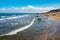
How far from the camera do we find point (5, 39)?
1644 centimetres

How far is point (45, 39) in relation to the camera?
53.0ft

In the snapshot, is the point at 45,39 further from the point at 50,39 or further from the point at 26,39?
the point at 26,39

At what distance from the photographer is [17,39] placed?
1631 cm

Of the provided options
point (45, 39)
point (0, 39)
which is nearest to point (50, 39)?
point (45, 39)

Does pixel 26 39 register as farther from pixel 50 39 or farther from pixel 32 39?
pixel 50 39

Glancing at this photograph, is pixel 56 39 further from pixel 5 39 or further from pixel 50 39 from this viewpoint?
pixel 5 39

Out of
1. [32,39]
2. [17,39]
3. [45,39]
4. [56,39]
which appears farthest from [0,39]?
[56,39]

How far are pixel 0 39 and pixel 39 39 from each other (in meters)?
3.93

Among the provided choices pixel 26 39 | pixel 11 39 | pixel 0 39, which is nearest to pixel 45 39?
pixel 26 39

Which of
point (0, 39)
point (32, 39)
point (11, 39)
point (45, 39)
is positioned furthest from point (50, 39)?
point (0, 39)

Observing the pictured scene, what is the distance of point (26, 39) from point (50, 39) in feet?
7.69

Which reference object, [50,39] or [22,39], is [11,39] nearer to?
[22,39]

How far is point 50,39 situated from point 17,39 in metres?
3.23

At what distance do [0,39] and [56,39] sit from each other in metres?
5.56
